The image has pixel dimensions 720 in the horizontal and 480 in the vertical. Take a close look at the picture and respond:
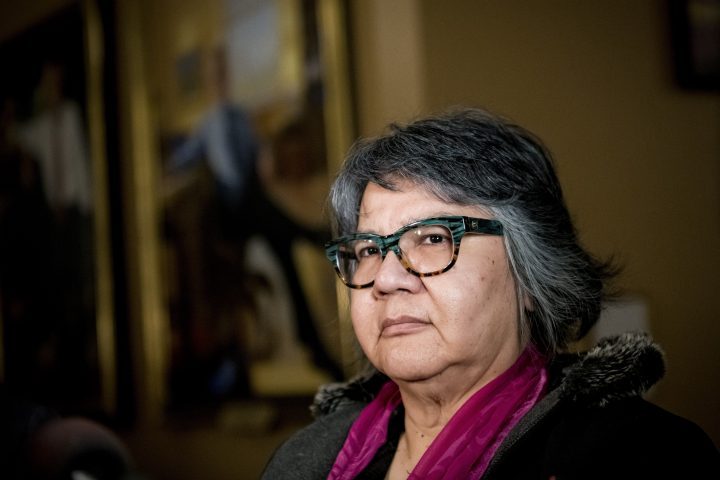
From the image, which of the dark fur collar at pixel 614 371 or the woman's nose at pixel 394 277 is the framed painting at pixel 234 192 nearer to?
the woman's nose at pixel 394 277

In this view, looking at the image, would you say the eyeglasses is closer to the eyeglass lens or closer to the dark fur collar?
the eyeglass lens

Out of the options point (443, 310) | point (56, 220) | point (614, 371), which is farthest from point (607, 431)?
point (56, 220)

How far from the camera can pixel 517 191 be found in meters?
1.54

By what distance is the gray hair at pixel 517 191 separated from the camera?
5.00 feet

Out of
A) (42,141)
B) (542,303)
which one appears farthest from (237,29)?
(542,303)

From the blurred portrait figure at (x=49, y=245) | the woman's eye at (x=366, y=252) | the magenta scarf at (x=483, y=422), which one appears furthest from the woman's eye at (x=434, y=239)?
the blurred portrait figure at (x=49, y=245)

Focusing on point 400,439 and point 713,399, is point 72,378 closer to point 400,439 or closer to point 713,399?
point 400,439

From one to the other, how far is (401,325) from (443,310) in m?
0.10

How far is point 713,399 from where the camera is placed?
2641mm

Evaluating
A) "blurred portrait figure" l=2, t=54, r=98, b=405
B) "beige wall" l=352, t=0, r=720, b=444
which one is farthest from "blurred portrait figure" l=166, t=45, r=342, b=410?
"blurred portrait figure" l=2, t=54, r=98, b=405

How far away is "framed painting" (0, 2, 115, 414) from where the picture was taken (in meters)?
3.74

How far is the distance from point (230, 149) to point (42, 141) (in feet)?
5.13

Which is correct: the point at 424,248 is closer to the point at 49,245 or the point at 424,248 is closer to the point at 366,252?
the point at 366,252

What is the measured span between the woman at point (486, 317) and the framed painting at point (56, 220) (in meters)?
2.41
